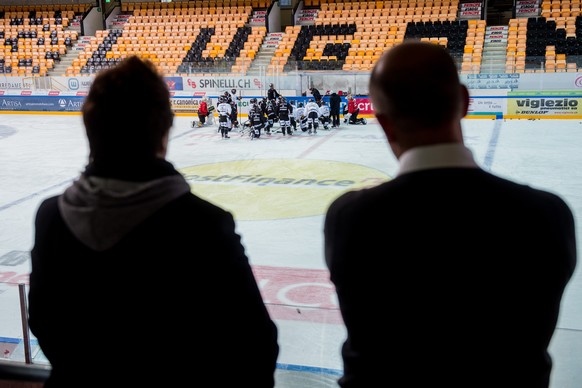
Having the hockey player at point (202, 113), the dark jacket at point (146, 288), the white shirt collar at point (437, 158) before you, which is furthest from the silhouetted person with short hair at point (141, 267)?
the hockey player at point (202, 113)

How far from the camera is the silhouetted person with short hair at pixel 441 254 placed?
1.15m

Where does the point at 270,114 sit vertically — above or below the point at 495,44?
below

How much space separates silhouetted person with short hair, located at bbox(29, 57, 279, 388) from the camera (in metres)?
1.29

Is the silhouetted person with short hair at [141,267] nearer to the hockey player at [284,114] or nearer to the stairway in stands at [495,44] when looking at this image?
the hockey player at [284,114]

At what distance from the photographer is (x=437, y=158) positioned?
45.8 inches

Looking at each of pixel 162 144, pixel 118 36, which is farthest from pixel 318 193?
pixel 118 36

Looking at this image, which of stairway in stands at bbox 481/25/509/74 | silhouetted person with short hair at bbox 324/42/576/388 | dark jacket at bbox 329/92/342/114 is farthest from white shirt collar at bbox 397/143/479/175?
stairway in stands at bbox 481/25/509/74

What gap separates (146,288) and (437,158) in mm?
656

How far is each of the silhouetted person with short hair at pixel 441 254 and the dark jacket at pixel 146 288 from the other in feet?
0.83

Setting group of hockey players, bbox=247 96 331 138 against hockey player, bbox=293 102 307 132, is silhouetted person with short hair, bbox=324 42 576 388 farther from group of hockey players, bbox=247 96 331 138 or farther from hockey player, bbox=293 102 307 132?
hockey player, bbox=293 102 307 132

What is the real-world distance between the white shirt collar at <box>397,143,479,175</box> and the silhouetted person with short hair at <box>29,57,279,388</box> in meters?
0.41

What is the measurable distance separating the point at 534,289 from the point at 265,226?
6163 mm

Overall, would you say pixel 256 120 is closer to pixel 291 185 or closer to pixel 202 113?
pixel 202 113

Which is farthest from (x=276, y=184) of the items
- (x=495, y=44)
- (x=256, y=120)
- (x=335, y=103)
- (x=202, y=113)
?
(x=495, y=44)
